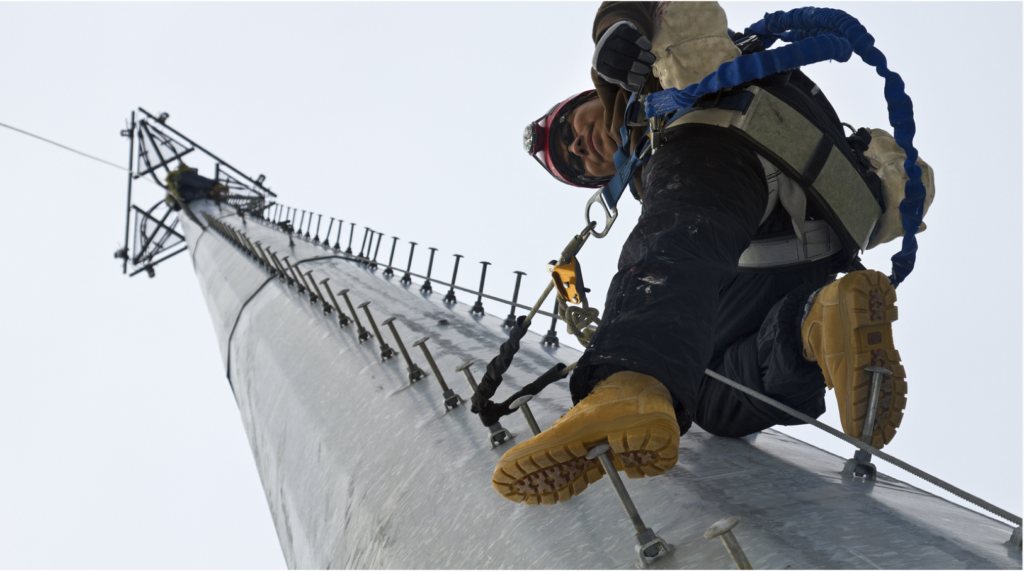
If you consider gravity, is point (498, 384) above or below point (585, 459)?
above

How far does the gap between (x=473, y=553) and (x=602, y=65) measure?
1692 millimetres

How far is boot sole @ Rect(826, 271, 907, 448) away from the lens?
7.52ft

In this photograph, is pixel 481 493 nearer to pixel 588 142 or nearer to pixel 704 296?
pixel 704 296

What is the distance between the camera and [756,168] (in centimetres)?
255

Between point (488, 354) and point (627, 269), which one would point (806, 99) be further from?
point (488, 354)

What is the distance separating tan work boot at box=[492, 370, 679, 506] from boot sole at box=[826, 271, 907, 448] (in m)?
0.78

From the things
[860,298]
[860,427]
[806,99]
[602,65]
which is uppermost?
[602,65]

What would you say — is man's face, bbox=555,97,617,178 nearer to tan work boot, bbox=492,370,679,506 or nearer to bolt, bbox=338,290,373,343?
bolt, bbox=338,290,373,343

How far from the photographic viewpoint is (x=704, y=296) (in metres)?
2.08

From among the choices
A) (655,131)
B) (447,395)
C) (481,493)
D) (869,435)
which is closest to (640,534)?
(481,493)

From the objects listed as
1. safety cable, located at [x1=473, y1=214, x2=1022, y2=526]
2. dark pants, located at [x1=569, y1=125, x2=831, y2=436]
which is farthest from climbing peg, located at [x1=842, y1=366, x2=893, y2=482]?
dark pants, located at [x1=569, y1=125, x2=831, y2=436]

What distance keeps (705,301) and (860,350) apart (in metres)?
0.61

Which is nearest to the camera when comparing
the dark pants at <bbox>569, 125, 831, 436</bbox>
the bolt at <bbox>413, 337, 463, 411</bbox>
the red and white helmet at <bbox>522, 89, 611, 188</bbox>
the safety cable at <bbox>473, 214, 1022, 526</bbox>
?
the dark pants at <bbox>569, 125, 831, 436</bbox>

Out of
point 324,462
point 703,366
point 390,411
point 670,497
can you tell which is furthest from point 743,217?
point 324,462
